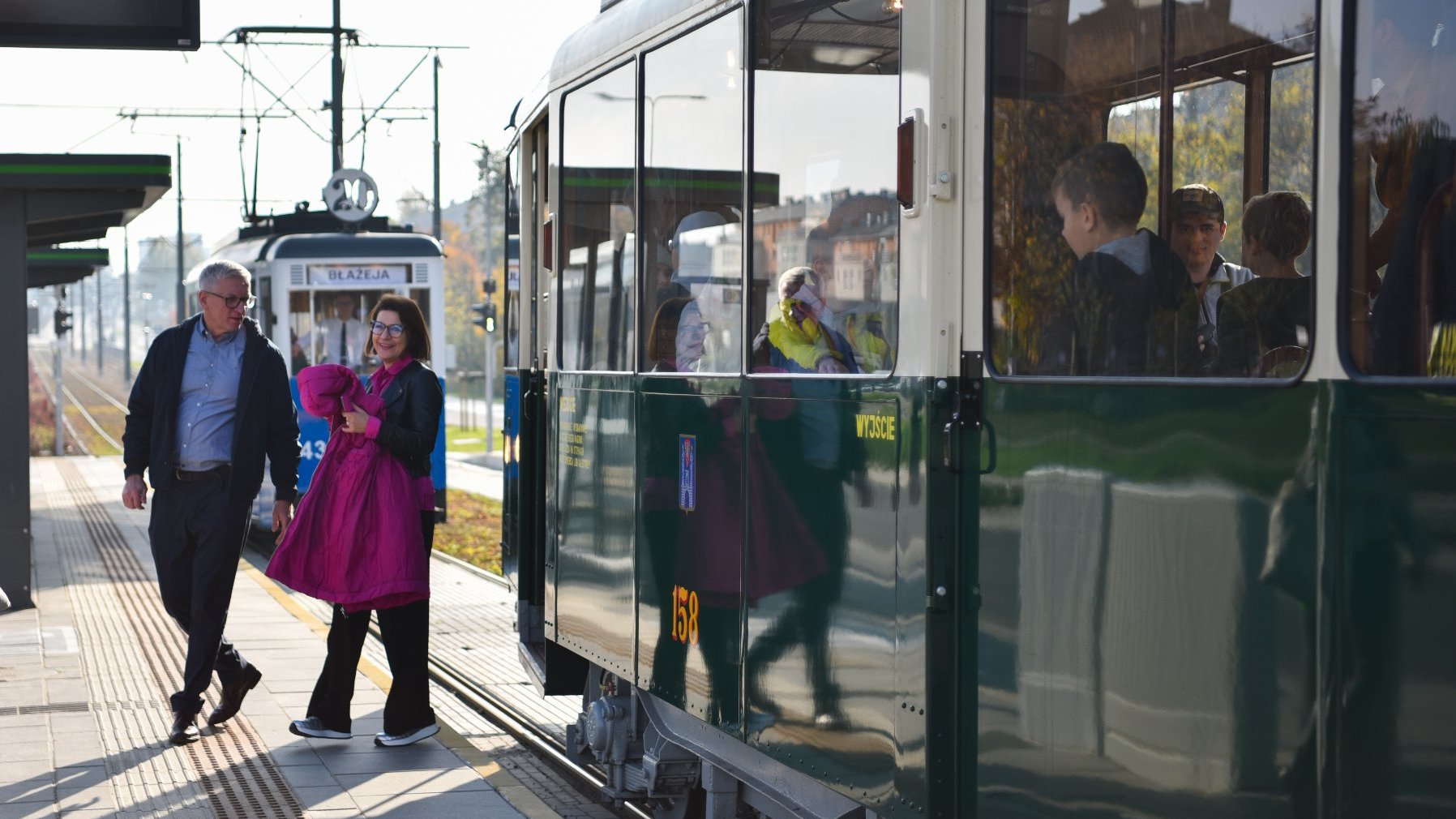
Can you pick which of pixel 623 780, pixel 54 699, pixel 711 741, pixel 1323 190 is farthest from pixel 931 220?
pixel 54 699

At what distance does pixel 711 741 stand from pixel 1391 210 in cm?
289

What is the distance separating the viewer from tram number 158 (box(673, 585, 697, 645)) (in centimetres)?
511

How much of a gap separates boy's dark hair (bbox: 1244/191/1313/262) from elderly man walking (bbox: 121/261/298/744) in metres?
4.98

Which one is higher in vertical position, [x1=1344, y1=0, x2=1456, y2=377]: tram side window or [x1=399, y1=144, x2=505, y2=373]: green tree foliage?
[x1=399, y1=144, x2=505, y2=373]: green tree foliage

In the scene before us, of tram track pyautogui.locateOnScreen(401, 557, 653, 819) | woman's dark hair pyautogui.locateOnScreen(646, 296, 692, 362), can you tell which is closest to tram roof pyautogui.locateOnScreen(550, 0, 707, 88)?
woman's dark hair pyautogui.locateOnScreen(646, 296, 692, 362)

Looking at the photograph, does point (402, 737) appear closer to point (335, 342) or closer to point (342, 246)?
point (335, 342)

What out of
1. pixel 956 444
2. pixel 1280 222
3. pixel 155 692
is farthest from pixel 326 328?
pixel 1280 222

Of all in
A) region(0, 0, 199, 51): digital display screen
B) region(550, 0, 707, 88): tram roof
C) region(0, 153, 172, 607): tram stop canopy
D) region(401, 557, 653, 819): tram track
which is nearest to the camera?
region(550, 0, 707, 88): tram roof

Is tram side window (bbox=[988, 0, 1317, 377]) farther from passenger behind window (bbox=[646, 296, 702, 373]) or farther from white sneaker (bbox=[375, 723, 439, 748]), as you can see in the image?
white sneaker (bbox=[375, 723, 439, 748])

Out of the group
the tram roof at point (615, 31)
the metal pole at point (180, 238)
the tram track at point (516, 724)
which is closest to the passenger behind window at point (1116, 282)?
the tram roof at point (615, 31)

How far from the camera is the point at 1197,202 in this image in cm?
333

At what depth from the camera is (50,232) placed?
15008 mm

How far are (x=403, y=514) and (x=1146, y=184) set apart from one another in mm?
4457

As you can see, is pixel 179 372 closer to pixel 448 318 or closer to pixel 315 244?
pixel 315 244
